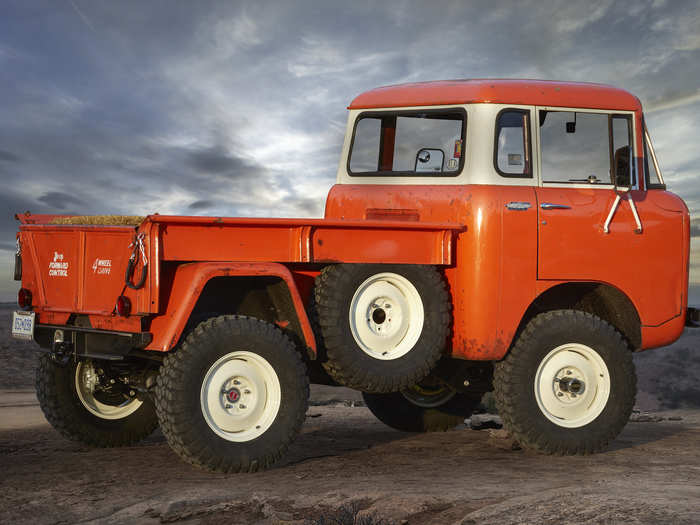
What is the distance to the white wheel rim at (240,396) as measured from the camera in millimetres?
5434

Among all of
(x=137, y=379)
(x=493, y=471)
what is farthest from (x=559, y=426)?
(x=137, y=379)

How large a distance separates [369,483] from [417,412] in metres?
3.16

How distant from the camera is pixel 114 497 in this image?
4.99 metres

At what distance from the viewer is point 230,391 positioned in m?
5.50

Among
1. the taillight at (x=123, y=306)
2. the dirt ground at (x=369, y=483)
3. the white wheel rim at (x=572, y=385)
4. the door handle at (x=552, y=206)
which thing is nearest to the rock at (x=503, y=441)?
the dirt ground at (x=369, y=483)

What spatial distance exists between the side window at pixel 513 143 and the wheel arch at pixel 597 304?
112cm

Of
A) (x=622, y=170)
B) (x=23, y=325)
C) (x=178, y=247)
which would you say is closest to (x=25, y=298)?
(x=23, y=325)

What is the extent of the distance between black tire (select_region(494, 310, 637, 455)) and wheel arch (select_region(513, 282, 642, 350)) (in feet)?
1.15

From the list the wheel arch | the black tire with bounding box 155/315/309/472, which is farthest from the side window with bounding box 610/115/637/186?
the black tire with bounding box 155/315/309/472

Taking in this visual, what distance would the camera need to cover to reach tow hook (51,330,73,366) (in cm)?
595

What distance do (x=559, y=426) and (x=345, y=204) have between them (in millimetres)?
2781

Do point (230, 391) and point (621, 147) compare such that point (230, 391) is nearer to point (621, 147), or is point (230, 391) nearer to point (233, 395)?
point (233, 395)

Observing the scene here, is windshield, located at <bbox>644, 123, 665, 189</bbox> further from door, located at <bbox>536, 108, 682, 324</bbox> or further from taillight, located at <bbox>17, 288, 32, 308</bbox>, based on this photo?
taillight, located at <bbox>17, 288, 32, 308</bbox>

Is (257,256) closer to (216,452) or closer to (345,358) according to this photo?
(345,358)
